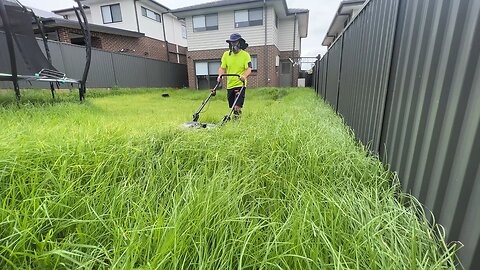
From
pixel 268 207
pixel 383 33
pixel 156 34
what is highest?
pixel 156 34

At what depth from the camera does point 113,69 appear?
14.2 metres

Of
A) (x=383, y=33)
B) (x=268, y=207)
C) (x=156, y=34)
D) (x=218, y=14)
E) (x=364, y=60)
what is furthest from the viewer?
(x=156, y=34)

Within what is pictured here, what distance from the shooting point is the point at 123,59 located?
14906mm

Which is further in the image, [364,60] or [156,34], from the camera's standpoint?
[156,34]

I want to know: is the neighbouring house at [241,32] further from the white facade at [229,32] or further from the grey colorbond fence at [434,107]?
the grey colorbond fence at [434,107]

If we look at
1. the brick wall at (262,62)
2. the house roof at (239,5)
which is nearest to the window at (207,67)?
the brick wall at (262,62)

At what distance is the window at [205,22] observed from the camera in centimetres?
1692

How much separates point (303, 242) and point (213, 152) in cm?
140

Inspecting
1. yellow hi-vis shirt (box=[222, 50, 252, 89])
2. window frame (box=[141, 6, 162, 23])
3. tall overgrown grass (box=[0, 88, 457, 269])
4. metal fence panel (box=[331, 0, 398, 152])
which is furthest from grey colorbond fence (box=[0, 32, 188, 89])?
metal fence panel (box=[331, 0, 398, 152])

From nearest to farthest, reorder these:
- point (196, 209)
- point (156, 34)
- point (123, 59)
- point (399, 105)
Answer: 1. point (196, 209)
2. point (399, 105)
3. point (123, 59)
4. point (156, 34)

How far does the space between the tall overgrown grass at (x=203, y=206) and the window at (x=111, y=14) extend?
66.6 ft

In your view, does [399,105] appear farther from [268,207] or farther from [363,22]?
[363,22]

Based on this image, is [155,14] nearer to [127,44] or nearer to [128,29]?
[128,29]

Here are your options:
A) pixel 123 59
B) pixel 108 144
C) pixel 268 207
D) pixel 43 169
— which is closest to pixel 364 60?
pixel 268 207
